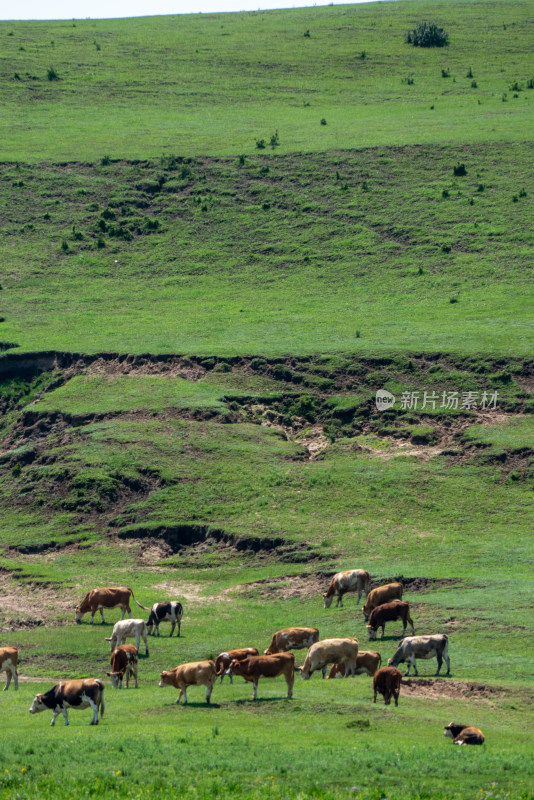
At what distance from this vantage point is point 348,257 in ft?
238

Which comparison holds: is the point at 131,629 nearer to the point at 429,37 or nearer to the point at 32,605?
the point at 32,605

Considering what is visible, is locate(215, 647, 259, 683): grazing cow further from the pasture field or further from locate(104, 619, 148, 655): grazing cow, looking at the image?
locate(104, 619, 148, 655): grazing cow

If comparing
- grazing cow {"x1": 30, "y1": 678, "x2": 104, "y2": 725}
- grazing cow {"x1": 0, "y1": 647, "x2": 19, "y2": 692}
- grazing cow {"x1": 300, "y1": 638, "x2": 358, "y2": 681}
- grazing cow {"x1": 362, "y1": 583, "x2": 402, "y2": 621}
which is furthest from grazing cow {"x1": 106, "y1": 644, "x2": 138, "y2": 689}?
grazing cow {"x1": 362, "y1": 583, "x2": 402, "y2": 621}

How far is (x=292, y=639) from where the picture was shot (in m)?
28.1

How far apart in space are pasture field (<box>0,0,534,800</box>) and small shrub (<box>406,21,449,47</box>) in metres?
1.83

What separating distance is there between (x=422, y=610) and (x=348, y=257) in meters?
43.9

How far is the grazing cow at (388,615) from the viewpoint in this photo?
29.2m

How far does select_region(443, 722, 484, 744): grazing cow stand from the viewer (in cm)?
1989

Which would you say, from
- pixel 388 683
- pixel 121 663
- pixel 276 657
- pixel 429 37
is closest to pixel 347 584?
pixel 121 663

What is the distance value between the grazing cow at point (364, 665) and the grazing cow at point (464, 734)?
5.60 metres

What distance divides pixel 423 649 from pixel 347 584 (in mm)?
8414

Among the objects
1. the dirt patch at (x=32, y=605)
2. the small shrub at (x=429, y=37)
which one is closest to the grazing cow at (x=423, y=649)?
the dirt patch at (x=32, y=605)

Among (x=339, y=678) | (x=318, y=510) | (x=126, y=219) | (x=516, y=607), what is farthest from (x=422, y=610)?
(x=126, y=219)

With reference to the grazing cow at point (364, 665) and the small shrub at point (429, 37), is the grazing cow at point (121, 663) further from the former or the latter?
the small shrub at point (429, 37)
